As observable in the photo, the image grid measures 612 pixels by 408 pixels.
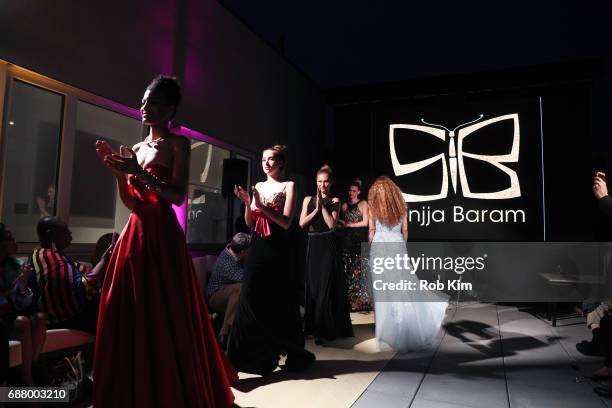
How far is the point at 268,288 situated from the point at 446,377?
1.54m

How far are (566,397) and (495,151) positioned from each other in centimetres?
488

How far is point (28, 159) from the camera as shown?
7539 millimetres

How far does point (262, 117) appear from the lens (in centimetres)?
695

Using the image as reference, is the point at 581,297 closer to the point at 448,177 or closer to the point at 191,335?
the point at 448,177

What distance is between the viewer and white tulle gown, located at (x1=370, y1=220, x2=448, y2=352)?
3830 mm

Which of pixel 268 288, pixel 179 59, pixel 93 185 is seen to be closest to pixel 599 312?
pixel 268 288

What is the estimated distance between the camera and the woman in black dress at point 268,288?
291 centimetres

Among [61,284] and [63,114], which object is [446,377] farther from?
[63,114]

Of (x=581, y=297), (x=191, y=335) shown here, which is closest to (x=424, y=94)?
(x=581, y=297)

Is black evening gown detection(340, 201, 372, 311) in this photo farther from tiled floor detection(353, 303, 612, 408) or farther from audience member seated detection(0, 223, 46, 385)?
audience member seated detection(0, 223, 46, 385)

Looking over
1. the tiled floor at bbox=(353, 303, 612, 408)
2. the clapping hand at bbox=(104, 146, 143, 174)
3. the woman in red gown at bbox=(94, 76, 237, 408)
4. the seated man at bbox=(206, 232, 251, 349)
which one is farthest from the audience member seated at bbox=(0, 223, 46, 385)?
the tiled floor at bbox=(353, 303, 612, 408)

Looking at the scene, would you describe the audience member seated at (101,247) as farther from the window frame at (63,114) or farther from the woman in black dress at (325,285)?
the woman in black dress at (325,285)

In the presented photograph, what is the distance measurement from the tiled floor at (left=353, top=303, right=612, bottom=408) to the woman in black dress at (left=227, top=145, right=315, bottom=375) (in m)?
0.77

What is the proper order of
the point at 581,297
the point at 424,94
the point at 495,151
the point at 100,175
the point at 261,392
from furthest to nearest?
the point at 100,175
the point at 424,94
the point at 495,151
the point at 581,297
the point at 261,392
